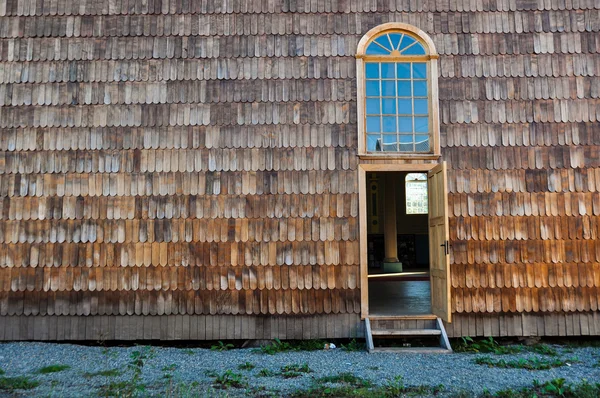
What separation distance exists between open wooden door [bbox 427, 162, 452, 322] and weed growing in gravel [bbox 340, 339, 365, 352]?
1012mm

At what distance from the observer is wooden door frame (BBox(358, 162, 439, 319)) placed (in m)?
6.06

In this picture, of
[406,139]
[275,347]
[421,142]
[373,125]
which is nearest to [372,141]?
[373,125]

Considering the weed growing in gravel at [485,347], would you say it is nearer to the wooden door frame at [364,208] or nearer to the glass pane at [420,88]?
the wooden door frame at [364,208]

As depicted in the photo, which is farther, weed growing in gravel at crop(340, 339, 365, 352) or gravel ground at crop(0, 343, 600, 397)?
weed growing in gravel at crop(340, 339, 365, 352)

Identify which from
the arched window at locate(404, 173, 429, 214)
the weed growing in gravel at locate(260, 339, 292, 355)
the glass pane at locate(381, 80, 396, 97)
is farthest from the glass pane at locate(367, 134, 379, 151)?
the arched window at locate(404, 173, 429, 214)

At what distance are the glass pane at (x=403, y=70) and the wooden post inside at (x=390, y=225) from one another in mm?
10088

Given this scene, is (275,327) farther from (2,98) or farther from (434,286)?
(2,98)

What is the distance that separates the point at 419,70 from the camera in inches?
255

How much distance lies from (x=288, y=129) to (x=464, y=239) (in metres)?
2.63

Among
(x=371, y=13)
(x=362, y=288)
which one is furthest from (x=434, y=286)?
(x=371, y=13)

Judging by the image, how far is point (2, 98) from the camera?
6363 millimetres

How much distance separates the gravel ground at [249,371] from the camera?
4285mm

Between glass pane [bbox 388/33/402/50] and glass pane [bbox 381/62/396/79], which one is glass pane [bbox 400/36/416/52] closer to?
glass pane [bbox 388/33/402/50]

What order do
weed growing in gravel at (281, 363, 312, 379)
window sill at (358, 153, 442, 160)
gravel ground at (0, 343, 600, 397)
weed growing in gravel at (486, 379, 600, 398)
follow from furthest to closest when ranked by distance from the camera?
window sill at (358, 153, 442, 160) < weed growing in gravel at (281, 363, 312, 379) < gravel ground at (0, 343, 600, 397) < weed growing in gravel at (486, 379, 600, 398)
